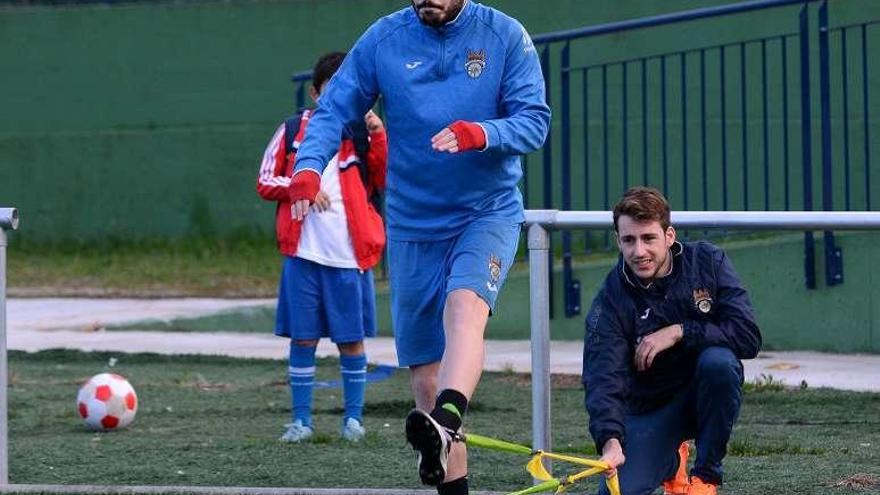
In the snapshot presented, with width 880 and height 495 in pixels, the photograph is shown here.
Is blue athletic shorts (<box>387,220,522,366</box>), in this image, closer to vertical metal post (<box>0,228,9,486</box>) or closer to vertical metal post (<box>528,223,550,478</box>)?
vertical metal post (<box>528,223,550,478</box>)

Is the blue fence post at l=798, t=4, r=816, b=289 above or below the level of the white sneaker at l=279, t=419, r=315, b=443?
above

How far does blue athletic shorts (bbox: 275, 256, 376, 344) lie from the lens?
299 inches

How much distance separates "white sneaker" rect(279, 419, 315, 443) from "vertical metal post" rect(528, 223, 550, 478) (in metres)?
1.64

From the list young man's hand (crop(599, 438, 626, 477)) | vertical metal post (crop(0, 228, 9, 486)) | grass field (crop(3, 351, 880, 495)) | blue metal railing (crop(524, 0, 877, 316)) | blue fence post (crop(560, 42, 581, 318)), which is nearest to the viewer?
young man's hand (crop(599, 438, 626, 477))

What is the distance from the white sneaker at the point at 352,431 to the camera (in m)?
7.46

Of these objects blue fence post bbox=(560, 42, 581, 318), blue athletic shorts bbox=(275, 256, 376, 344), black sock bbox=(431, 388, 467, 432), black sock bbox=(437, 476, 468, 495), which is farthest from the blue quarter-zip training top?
blue fence post bbox=(560, 42, 581, 318)

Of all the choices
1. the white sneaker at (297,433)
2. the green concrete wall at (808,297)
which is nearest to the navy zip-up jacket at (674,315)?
the white sneaker at (297,433)

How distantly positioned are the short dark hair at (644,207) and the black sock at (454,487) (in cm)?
95

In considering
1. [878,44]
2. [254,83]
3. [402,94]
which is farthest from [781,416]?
[254,83]

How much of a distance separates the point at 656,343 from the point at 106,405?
3260 millimetres

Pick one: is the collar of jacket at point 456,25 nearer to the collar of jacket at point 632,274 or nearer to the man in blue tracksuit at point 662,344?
the man in blue tracksuit at point 662,344

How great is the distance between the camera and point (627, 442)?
555cm

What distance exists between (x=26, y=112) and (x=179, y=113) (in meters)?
1.45

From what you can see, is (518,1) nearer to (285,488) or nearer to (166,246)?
(166,246)
